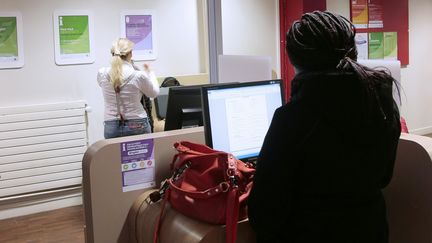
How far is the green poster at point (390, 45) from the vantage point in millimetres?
6438

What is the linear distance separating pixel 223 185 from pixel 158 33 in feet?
12.3

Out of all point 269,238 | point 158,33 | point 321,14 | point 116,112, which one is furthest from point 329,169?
point 158,33

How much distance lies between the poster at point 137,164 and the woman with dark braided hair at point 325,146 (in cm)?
51

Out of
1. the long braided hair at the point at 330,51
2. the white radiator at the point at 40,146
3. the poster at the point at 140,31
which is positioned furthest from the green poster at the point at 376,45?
the long braided hair at the point at 330,51

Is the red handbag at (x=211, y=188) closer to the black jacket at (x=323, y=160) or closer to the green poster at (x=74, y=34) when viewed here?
the black jacket at (x=323, y=160)

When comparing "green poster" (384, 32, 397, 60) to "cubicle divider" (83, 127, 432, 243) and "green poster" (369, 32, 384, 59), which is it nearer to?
"green poster" (369, 32, 384, 59)

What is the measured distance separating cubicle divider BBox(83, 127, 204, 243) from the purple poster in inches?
126

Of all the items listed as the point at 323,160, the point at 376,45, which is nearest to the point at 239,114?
the point at 323,160

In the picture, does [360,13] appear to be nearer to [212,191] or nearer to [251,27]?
[251,27]

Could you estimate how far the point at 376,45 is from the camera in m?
6.34

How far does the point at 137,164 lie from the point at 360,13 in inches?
209

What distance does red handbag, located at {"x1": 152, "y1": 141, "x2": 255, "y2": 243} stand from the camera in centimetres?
123

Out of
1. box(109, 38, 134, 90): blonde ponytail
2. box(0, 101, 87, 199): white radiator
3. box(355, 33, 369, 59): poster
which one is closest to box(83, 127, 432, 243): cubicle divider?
box(109, 38, 134, 90): blonde ponytail

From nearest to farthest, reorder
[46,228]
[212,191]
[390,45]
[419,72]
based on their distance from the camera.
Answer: [212,191]
[46,228]
[390,45]
[419,72]
